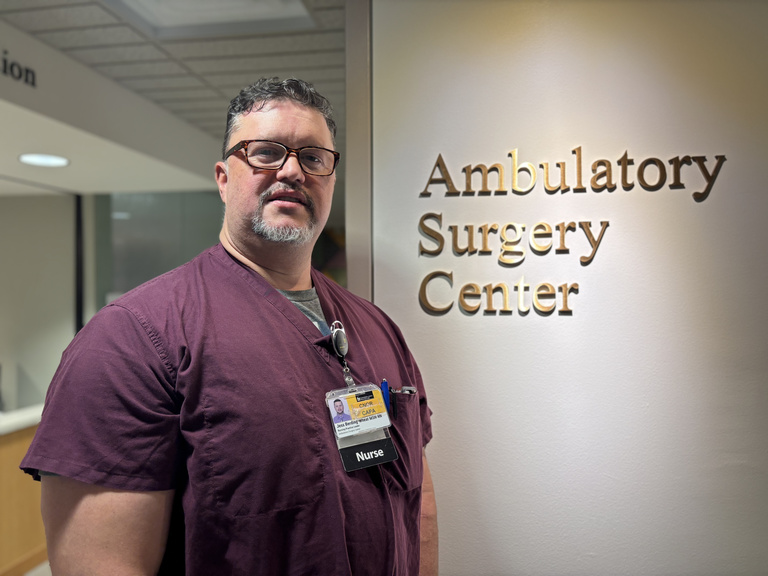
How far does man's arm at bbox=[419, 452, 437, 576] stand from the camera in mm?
1383

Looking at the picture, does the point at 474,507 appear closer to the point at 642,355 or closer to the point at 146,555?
the point at 642,355

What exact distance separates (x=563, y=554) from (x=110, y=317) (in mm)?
1322

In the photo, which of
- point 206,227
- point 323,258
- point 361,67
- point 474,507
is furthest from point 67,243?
point 474,507

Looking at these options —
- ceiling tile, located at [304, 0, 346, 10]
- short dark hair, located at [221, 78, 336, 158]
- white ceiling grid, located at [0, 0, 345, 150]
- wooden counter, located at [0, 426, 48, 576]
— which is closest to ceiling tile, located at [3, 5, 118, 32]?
white ceiling grid, located at [0, 0, 345, 150]

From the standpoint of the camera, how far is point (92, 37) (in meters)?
2.91

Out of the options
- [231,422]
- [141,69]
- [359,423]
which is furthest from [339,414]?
[141,69]

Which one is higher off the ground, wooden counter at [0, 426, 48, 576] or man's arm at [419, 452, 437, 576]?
man's arm at [419, 452, 437, 576]

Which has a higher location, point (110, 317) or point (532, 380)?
point (110, 317)

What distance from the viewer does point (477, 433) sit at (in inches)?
65.9

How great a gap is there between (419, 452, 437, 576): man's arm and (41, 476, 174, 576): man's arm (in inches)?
26.0

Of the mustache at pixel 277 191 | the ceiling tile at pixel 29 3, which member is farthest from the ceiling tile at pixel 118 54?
the mustache at pixel 277 191

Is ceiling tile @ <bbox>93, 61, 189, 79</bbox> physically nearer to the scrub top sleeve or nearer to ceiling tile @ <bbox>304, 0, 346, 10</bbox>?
ceiling tile @ <bbox>304, 0, 346, 10</bbox>

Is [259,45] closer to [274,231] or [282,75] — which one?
[282,75]

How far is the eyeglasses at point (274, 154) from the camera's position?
1.14 m
